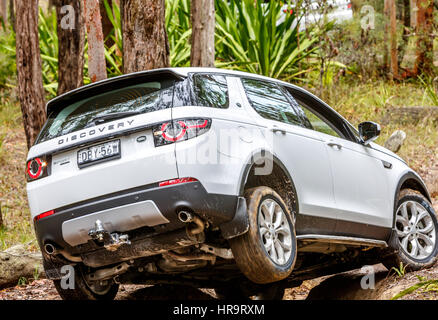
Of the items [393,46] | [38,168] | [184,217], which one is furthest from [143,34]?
[393,46]

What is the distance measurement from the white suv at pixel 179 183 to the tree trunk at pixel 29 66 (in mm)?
4482

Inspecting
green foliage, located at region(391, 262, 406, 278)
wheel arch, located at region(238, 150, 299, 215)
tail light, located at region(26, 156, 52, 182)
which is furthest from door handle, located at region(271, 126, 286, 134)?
green foliage, located at region(391, 262, 406, 278)

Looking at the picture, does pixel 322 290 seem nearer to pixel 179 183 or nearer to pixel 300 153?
pixel 300 153

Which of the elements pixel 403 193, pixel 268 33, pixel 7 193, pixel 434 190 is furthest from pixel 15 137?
pixel 403 193

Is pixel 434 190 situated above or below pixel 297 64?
below

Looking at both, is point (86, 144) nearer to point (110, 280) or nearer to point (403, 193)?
point (110, 280)

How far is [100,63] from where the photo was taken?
27.3 ft

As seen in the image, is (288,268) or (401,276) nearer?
(288,268)

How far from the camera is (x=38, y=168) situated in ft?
15.4

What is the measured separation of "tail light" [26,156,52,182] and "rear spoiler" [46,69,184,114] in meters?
0.53

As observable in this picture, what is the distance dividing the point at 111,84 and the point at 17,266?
2.90 metres

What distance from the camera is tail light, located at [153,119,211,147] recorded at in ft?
14.1
